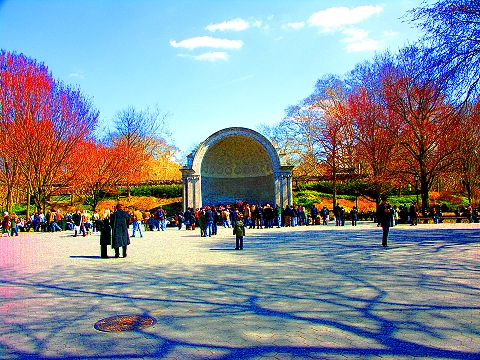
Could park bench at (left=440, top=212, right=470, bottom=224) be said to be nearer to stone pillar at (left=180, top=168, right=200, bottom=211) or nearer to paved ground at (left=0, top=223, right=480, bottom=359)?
paved ground at (left=0, top=223, right=480, bottom=359)

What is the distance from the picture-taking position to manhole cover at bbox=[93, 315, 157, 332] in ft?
17.2

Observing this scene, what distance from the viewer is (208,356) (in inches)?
167

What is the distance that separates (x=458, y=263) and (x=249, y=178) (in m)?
27.1

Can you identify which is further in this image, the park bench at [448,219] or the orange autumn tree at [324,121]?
the orange autumn tree at [324,121]

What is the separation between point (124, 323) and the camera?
5.45 meters

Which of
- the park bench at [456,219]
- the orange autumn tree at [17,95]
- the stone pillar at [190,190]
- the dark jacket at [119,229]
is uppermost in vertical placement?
the orange autumn tree at [17,95]

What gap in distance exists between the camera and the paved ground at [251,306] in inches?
176

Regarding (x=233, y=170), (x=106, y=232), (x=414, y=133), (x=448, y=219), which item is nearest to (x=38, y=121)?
(x=233, y=170)

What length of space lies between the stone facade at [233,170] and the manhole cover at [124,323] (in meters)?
26.1

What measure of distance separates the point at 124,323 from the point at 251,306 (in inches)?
75.3

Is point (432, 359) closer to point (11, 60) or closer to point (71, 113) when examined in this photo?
point (71, 113)

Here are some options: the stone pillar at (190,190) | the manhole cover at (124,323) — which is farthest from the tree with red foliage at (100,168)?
the manhole cover at (124,323)

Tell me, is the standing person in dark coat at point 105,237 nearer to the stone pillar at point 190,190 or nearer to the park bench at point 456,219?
the stone pillar at point 190,190

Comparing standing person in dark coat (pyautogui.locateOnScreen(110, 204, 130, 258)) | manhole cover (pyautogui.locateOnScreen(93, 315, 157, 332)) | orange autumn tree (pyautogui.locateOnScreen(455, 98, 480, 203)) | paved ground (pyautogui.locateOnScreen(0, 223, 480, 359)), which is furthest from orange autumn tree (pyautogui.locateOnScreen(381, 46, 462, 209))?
manhole cover (pyautogui.locateOnScreen(93, 315, 157, 332))
